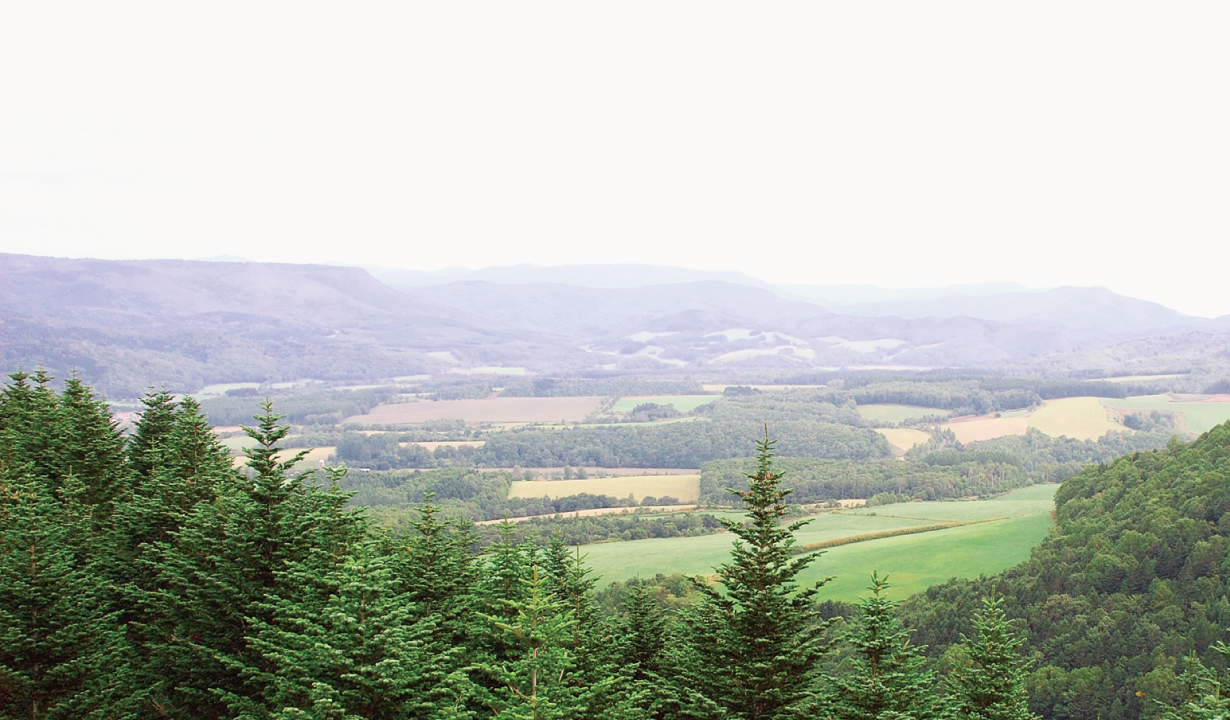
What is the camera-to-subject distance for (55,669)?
18766mm

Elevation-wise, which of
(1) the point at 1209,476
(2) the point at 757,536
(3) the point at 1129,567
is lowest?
(3) the point at 1129,567

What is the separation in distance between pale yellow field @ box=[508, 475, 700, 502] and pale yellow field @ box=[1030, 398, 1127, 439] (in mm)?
74428

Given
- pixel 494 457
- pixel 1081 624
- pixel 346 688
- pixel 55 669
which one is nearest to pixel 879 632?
pixel 346 688

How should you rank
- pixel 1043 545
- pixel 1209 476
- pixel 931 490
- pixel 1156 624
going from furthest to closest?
pixel 931 490 < pixel 1043 545 < pixel 1209 476 < pixel 1156 624

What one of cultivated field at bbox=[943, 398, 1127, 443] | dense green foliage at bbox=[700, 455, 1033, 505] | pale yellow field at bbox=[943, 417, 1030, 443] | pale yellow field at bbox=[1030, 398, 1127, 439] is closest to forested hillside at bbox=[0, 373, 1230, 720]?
dense green foliage at bbox=[700, 455, 1033, 505]

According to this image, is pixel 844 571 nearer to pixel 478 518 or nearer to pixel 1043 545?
pixel 1043 545

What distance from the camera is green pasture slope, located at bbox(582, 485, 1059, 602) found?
71.1m

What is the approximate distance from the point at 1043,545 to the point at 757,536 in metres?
62.6

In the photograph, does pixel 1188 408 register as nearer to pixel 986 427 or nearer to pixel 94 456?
pixel 986 427

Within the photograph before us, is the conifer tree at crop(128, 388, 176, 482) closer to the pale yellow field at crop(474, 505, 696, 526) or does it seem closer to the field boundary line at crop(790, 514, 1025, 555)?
the field boundary line at crop(790, 514, 1025, 555)

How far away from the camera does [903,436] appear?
584ft

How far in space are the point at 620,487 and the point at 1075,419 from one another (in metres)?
98.9

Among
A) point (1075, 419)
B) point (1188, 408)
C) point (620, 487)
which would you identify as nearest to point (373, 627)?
point (620, 487)

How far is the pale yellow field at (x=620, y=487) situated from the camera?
124 meters
